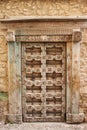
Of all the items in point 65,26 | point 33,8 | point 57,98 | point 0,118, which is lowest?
point 0,118

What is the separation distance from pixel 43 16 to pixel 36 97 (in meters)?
1.77

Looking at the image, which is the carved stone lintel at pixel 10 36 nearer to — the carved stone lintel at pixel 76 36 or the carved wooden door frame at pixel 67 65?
the carved wooden door frame at pixel 67 65

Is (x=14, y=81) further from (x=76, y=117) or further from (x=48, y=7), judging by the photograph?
(x=48, y=7)

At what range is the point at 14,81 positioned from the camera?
598 cm

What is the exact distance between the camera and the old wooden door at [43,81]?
596 cm

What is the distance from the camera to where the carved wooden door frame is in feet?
19.0

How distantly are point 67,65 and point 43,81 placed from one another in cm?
63

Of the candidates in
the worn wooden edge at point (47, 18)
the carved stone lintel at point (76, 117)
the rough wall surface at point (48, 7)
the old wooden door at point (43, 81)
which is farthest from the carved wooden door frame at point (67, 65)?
the rough wall surface at point (48, 7)

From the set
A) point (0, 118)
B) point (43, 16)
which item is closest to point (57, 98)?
point (0, 118)

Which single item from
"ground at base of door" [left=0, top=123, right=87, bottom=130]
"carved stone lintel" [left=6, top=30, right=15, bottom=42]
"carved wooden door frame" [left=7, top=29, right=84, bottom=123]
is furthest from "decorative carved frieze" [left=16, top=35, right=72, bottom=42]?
"ground at base of door" [left=0, top=123, right=87, bottom=130]

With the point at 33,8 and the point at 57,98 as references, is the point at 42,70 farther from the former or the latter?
the point at 33,8

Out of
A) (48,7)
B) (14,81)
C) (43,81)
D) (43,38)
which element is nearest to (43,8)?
(48,7)

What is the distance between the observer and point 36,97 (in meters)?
6.05

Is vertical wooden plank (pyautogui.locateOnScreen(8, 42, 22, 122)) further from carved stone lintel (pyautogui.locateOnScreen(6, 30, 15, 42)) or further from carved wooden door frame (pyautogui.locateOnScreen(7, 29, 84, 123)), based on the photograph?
carved stone lintel (pyautogui.locateOnScreen(6, 30, 15, 42))
